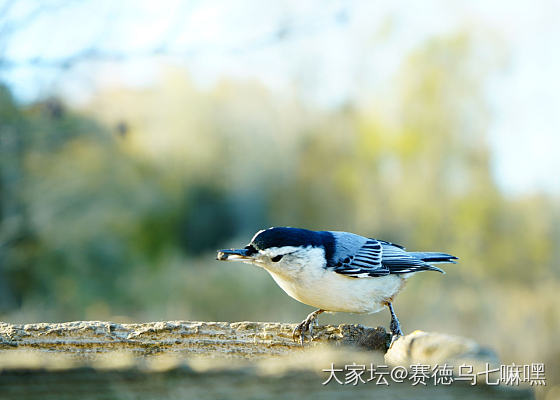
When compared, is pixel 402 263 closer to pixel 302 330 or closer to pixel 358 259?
pixel 358 259

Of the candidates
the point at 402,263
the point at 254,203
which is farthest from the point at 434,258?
the point at 254,203

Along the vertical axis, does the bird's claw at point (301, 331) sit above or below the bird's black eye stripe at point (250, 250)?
below

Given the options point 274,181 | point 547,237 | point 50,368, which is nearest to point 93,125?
point 274,181

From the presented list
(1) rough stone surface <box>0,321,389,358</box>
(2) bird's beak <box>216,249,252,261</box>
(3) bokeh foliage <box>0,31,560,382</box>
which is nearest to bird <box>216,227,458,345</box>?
(2) bird's beak <box>216,249,252,261</box>

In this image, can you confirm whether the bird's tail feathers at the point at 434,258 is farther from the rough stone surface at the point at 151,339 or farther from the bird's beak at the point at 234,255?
the rough stone surface at the point at 151,339

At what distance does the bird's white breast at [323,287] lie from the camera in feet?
5.74

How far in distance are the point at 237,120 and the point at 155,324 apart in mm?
8205

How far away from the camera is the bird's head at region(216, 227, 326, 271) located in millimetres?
1669

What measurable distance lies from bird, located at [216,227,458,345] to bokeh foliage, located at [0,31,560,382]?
14.2ft

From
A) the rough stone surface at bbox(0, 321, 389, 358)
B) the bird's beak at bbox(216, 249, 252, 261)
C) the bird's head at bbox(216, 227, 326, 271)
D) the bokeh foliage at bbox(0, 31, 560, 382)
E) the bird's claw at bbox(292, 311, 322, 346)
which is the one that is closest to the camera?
the rough stone surface at bbox(0, 321, 389, 358)

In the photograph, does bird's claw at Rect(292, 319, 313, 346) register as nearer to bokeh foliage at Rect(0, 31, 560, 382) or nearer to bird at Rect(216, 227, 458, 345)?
bird at Rect(216, 227, 458, 345)

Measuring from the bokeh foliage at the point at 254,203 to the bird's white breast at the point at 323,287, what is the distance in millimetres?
4499

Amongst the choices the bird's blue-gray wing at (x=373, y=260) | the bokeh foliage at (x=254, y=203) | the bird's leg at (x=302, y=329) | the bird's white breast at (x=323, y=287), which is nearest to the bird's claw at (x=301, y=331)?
the bird's leg at (x=302, y=329)

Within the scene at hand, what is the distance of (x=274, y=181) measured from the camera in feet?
31.1
